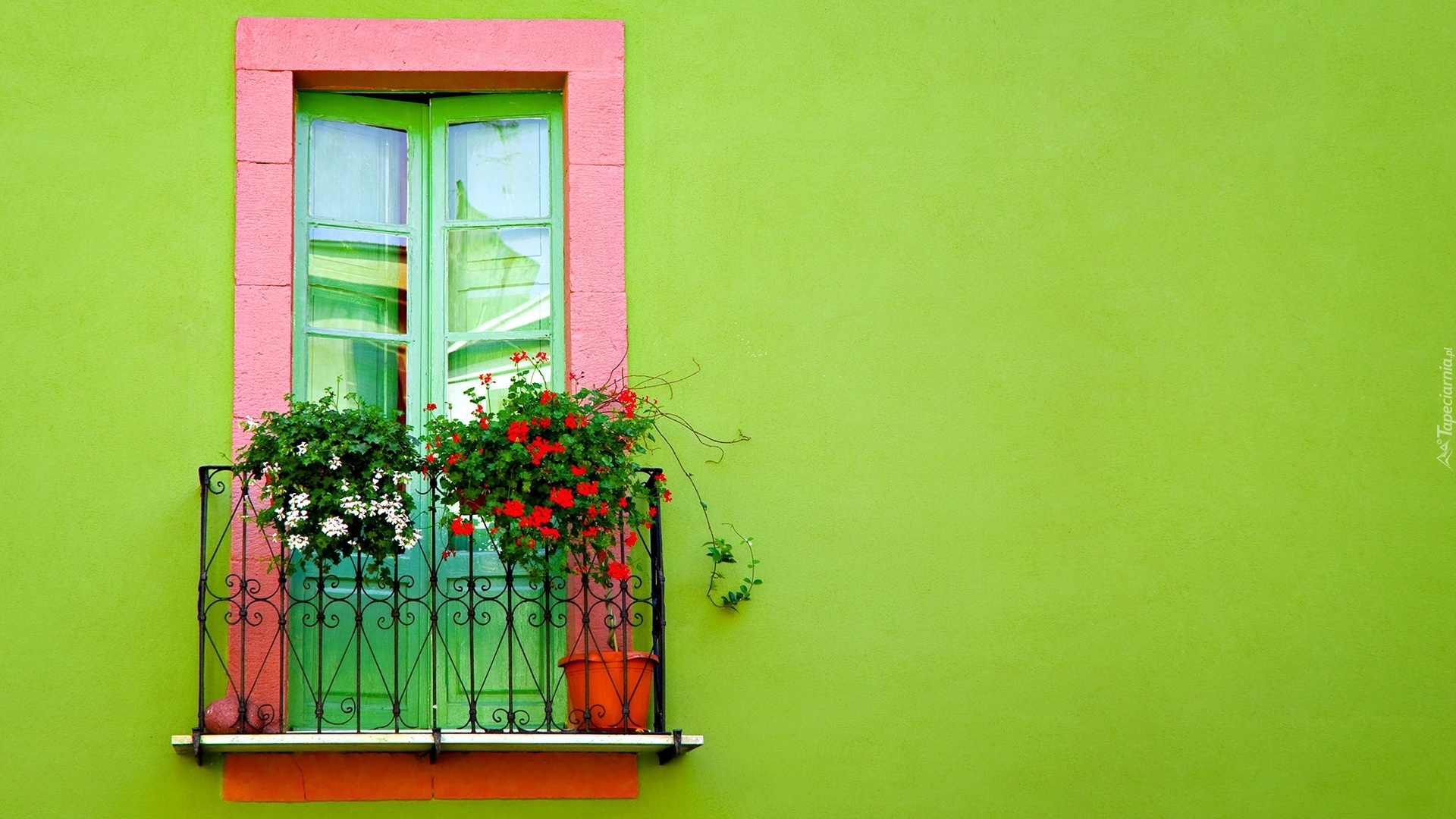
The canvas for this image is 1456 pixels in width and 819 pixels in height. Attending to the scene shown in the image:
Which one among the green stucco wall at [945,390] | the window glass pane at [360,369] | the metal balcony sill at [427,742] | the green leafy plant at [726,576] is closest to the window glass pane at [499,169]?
the green stucco wall at [945,390]

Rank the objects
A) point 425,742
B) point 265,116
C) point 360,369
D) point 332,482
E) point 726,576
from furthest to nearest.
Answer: point 360,369 → point 265,116 → point 726,576 → point 332,482 → point 425,742

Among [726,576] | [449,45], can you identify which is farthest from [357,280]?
[726,576]

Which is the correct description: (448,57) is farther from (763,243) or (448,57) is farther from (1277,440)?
(1277,440)

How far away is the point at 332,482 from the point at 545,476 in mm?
628

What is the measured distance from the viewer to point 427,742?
197 inches

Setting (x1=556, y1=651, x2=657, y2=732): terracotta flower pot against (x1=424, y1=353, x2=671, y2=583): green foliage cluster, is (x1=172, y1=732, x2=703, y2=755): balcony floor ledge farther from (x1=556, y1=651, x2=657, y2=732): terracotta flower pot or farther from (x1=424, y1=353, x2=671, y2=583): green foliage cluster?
(x1=424, y1=353, x2=671, y2=583): green foliage cluster

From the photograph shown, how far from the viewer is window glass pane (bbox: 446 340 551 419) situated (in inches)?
227

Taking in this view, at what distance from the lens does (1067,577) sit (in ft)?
18.3

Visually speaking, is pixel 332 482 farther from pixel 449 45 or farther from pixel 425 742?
pixel 449 45

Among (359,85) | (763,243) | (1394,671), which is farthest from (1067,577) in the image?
(359,85)

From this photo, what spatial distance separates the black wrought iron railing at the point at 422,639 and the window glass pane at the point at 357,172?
979mm

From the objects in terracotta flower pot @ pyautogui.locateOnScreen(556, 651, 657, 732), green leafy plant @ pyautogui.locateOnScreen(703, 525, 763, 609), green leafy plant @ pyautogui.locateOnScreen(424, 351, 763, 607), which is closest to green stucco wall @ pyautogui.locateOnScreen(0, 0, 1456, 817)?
green leafy plant @ pyautogui.locateOnScreen(703, 525, 763, 609)

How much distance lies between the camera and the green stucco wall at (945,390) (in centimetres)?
538

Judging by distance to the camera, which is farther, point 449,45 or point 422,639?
point 449,45
